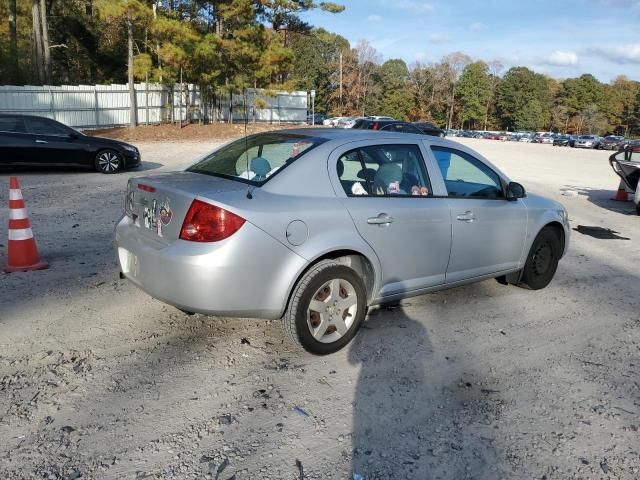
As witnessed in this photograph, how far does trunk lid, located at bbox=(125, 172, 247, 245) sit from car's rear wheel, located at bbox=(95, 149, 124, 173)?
9.41m

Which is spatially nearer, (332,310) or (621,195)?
(332,310)

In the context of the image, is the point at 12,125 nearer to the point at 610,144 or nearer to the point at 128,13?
the point at 128,13

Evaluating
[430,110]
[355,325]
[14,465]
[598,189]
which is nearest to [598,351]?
[355,325]

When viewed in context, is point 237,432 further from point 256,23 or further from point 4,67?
point 4,67

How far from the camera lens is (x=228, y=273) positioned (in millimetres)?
3316

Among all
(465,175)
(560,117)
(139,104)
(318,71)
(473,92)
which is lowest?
(465,175)

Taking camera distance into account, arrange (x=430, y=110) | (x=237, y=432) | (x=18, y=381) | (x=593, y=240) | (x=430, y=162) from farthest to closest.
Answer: (x=430, y=110)
(x=593, y=240)
(x=430, y=162)
(x=18, y=381)
(x=237, y=432)

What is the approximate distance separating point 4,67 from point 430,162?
38.7 metres

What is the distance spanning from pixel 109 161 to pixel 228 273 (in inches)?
420

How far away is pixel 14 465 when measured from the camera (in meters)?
2.55

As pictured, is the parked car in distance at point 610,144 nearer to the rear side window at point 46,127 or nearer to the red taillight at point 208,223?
the rear side window at point 46,127

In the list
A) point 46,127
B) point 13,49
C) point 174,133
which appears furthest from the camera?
point 13,49

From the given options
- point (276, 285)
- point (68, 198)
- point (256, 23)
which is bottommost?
point (68, 198)

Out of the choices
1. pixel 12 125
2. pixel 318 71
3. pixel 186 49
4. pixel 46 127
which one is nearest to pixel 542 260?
pixel 46 127
